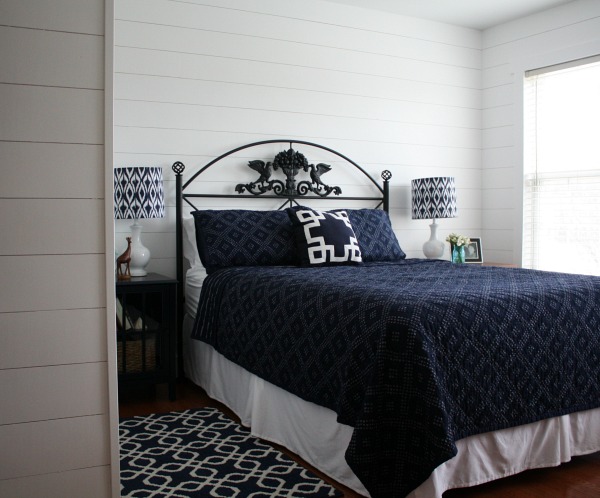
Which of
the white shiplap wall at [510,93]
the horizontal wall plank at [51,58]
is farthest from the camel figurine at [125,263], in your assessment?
the white shiplap wall at [510,93]

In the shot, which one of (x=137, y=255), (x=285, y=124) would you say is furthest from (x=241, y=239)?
(x=285, y=124)

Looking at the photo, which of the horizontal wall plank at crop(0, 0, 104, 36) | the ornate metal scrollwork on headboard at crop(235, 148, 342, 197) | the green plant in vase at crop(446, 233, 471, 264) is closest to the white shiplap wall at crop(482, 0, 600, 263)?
the green plant in vase at crop(446, 233, 471, 264)

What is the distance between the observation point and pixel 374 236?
4043 mm

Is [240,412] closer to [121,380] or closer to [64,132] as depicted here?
[121,380]

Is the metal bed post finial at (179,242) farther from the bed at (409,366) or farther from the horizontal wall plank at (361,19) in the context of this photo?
the horizontal wall plank at (361,19)

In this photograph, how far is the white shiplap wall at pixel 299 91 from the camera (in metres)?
3.89

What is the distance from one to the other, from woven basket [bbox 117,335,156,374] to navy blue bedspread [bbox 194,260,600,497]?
741 mm

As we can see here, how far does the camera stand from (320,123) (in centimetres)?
441

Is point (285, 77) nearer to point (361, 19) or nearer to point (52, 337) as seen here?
point (361, 19)

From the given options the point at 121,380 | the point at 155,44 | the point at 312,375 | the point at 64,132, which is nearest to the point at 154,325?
the point at 121,380

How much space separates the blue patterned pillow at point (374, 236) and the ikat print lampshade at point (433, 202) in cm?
45

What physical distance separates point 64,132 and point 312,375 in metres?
1.27

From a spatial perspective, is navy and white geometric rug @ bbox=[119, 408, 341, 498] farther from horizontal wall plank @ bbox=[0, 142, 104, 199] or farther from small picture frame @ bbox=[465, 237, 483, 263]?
small picture frame @ bbox=[465, 237, 483, 263]

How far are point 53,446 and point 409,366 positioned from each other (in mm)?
1016
